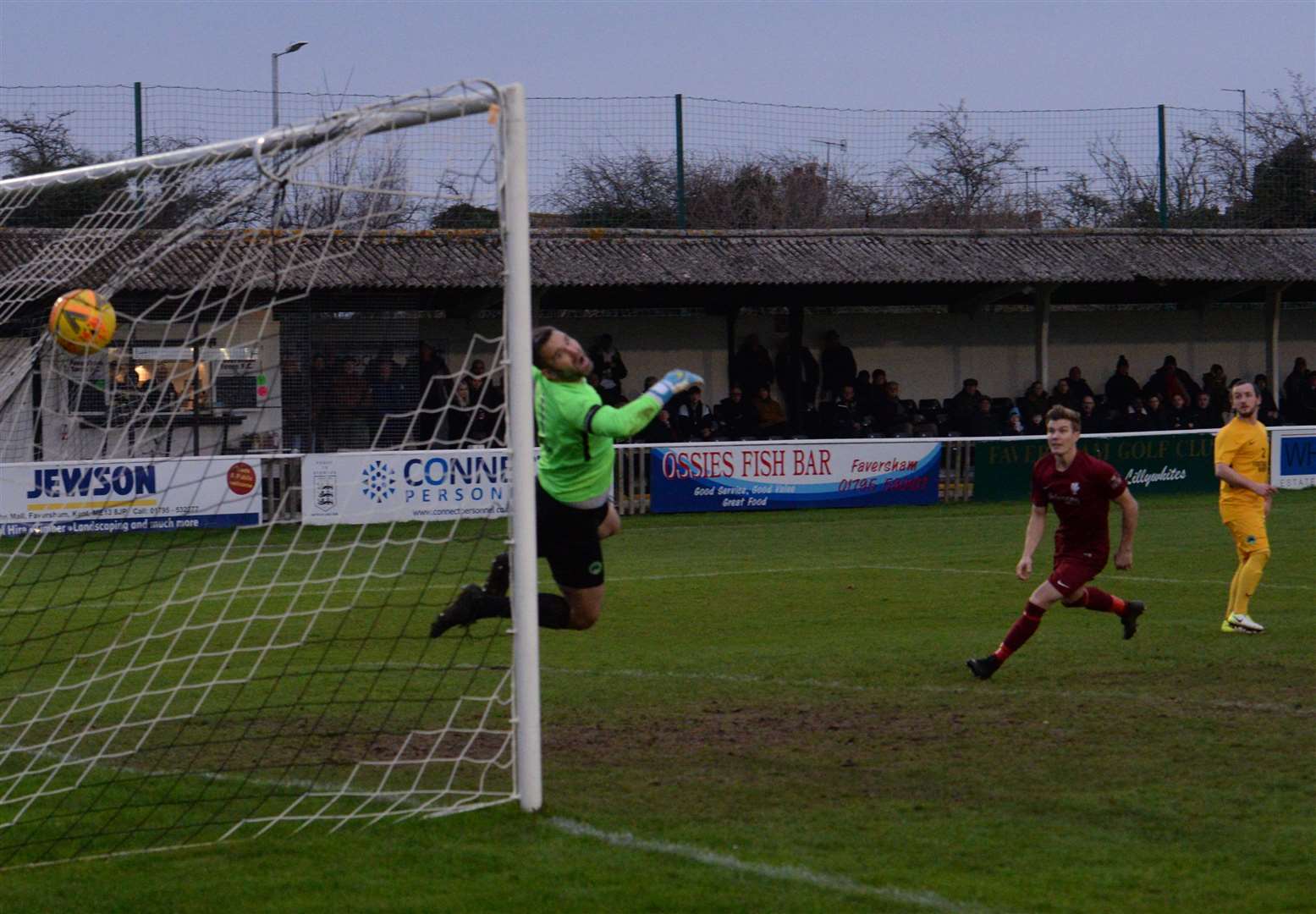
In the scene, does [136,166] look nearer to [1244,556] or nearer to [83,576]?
[1244,556]

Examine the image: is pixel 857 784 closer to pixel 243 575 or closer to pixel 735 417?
pixel 243 575

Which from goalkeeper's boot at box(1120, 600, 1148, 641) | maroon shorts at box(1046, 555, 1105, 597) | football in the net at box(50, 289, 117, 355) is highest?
football in the net at box(50, 289, 117, 355)

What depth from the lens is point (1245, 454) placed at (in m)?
11.4

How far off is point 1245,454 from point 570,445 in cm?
619

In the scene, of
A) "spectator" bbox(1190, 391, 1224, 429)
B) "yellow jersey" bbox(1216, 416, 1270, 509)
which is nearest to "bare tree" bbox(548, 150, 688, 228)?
"spectator" bbox(1190, 391, 1224, 429)

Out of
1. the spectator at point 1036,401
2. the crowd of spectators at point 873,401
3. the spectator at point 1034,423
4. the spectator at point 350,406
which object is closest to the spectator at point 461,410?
the spectator at point 350,406

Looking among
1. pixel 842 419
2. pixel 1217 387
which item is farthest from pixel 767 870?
pixel 1217 387

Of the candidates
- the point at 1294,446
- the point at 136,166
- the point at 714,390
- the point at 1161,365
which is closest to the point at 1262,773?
the point at 136,166

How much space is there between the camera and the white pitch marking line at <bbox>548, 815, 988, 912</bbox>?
5.09m

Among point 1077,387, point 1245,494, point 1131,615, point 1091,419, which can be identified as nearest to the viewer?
point 1131,615

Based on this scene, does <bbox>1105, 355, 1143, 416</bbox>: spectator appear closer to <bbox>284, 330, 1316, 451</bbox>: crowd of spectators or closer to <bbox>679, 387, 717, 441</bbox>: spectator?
<bbox>284, 330, 1316, 451</bbox>: crowd of spectators

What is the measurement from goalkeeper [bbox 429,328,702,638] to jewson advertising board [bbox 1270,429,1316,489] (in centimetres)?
1895

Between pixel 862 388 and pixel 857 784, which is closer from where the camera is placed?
pixel 857 784

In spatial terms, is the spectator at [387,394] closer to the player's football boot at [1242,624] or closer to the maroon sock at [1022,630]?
the player's football boot at [1242,624]
